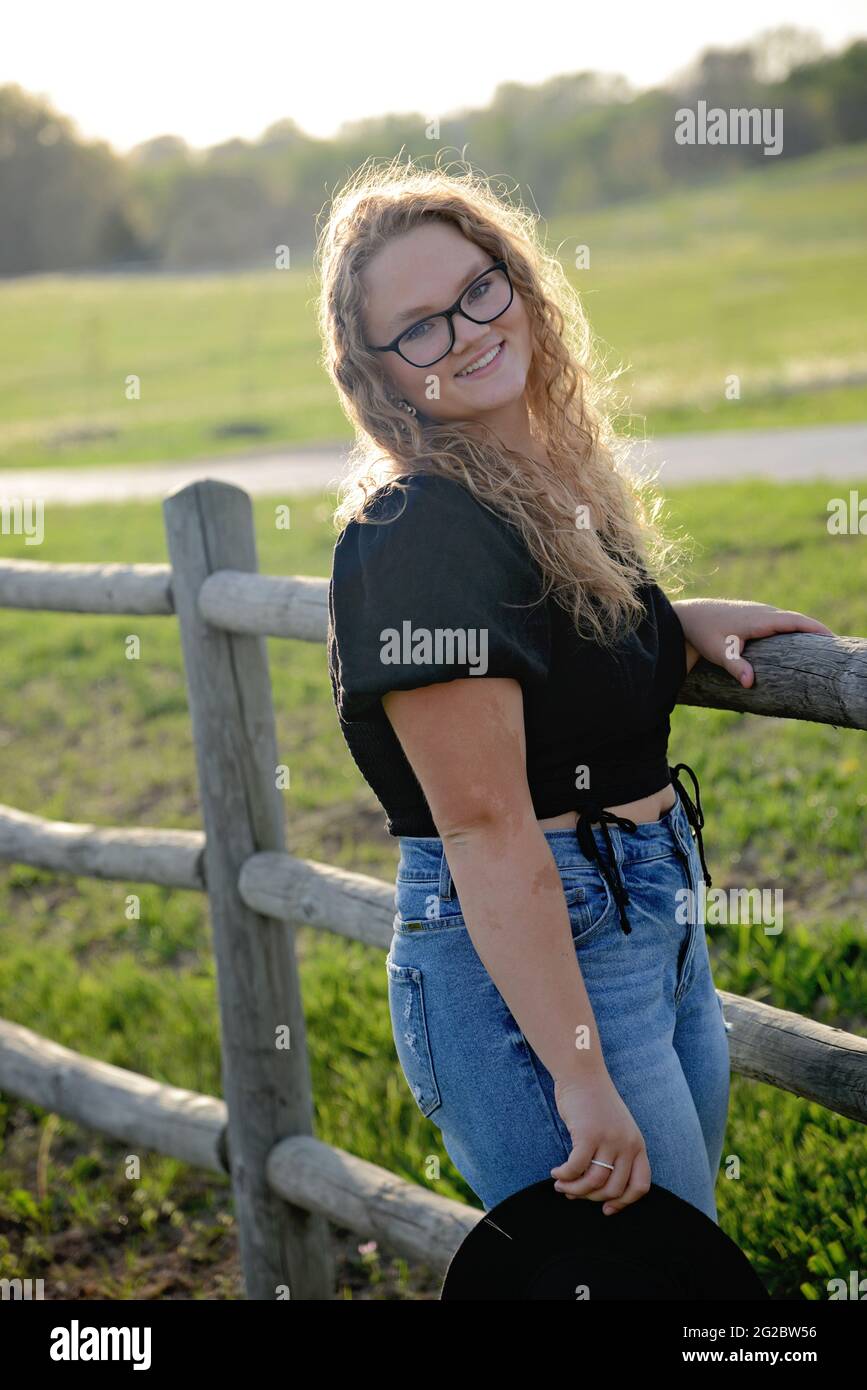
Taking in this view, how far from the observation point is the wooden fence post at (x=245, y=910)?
2.86 meters

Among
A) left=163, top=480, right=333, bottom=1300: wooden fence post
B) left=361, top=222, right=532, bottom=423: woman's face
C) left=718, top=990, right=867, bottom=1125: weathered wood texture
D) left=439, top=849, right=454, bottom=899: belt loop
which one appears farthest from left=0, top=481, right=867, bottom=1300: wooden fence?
left=439, top=849, right=454, bottom=899: belt loop

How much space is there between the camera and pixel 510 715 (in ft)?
5.01

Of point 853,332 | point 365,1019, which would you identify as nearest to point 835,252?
point 853,332

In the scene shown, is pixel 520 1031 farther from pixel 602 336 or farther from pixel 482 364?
pixel 602 336

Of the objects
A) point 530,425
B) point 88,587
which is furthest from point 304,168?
point 530,425

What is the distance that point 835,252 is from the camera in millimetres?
44625

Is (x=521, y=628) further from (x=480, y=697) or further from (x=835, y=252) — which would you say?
(x=835, y=252)

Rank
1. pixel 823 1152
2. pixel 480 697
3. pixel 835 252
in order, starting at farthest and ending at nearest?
pixel 835 252 < pixel 823 1152 < pixel 480 697

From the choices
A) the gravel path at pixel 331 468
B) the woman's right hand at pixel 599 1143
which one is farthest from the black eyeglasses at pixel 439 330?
the gravel path at pixel 331 468

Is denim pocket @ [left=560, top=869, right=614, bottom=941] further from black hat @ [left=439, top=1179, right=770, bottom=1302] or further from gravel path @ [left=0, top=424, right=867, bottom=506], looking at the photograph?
gravel path @ [left=0, top=424, right=867, bottom=506]

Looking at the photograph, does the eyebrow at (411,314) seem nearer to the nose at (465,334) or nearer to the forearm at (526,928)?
the nose at (465,334)

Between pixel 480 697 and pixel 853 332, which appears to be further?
pixel 853 332
